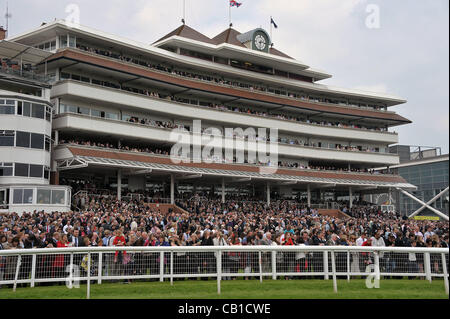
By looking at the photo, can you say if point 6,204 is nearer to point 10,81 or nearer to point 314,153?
point 10,81

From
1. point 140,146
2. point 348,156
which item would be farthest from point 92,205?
point 348,156

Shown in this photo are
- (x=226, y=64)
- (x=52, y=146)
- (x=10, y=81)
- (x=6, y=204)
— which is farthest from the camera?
(x=226, y=64)

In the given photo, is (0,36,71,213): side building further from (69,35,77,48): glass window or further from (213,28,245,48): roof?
(213,28,245,48): roof

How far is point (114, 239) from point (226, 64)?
36454 mm

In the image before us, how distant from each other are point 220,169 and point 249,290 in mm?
32628

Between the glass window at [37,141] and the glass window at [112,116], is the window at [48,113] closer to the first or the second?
the glass window at [37,141]

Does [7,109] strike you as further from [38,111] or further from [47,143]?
[47,143]

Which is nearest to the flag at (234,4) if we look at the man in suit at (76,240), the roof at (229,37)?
the roof at (229,37)

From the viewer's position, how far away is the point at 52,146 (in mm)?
35062

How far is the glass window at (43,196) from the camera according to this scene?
94.6ft

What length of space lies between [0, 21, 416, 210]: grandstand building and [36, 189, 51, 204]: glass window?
260 cm

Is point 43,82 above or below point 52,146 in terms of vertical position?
above

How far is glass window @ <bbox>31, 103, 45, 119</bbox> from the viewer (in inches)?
1242

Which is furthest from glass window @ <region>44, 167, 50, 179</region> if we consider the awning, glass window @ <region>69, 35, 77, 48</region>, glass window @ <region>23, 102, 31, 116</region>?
glass window @ <region>69, 35, 77, 48</region>
